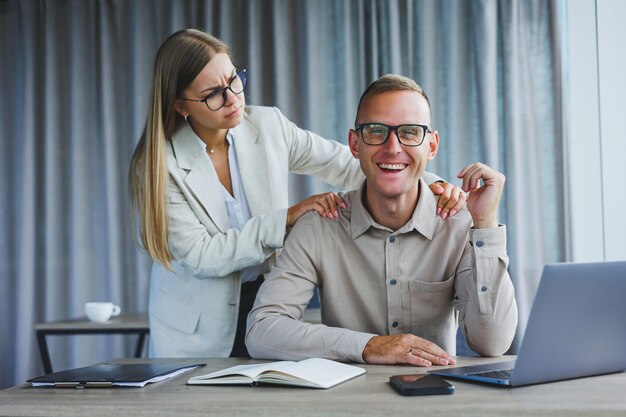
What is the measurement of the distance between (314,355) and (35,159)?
3557mm

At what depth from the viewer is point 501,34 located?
430cm

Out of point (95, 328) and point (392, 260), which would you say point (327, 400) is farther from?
point (95, 328)

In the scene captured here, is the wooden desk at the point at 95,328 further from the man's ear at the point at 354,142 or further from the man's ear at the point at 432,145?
the man's ear at the point at 432,145

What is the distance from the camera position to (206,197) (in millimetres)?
2197

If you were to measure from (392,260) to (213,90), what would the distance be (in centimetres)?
69

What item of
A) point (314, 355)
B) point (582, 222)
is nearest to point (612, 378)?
point (314, 355)

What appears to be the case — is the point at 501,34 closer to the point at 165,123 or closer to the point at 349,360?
the point at 165,123

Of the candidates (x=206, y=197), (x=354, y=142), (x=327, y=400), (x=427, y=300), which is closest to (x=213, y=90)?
(x=206, y=197)

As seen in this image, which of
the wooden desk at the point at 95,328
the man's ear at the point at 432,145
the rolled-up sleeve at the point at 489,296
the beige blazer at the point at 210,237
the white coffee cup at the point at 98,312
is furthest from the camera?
the white coffee cup at the point at 98,312

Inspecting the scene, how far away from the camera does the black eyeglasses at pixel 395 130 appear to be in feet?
5.95

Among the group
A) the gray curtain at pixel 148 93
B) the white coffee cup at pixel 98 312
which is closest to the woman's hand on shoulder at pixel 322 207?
the white coffee cup at pixel 98 312

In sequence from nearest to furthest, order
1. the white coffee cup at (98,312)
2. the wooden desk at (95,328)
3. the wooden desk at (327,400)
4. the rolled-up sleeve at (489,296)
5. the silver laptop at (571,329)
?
1. the wooden desk at (327,400)
2. the silver laptop at (571,329)
3. the rolled-up sleeve at (489,296)
4. the wooden desk at (95,328)
5. the white coffee cup at (98,312)

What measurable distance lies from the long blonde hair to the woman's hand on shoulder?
0.38m

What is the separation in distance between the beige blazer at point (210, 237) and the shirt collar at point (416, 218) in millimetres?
225
